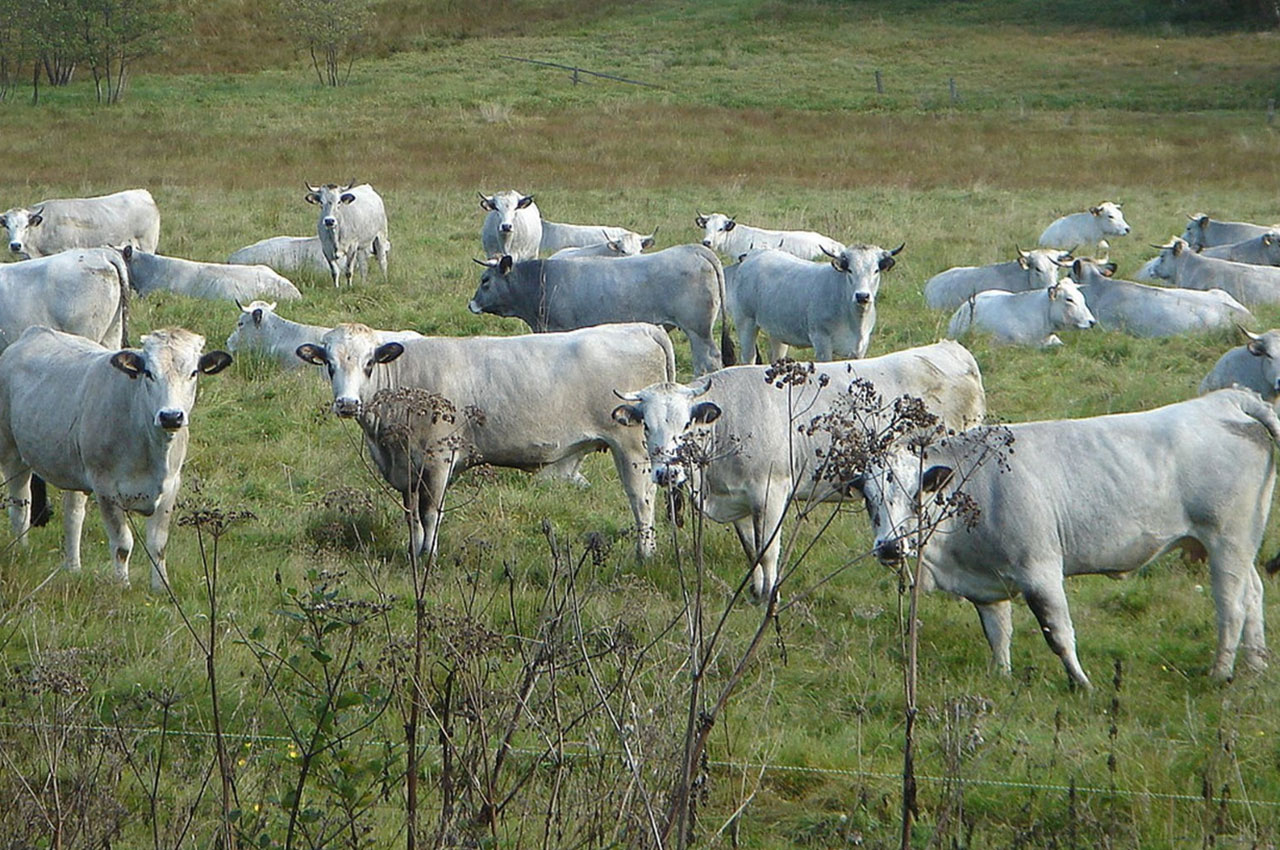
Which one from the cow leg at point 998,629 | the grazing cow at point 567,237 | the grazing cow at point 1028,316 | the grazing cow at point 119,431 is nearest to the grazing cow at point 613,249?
the grazing cow at point 567,237

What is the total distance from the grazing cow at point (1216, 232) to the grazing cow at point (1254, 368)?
1075cm

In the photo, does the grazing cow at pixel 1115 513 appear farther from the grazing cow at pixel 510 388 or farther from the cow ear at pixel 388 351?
→ the cow ear at pixel 388 351

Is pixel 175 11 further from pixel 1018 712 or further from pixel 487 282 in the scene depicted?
pixel 1018 712

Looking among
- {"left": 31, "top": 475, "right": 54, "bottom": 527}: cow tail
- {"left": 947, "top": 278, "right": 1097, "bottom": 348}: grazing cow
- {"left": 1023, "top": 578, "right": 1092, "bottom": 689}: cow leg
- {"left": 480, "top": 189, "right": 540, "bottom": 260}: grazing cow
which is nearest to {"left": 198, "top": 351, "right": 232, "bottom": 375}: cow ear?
{"left": 31, "top": 475, "right": 54, "bottom": 527}: cow tail

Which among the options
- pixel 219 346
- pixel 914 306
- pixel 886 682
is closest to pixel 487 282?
pixel 219 346

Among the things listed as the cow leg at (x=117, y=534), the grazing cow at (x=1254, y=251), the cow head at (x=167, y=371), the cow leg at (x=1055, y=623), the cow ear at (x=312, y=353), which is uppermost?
the cow head at (x=167, y=371)

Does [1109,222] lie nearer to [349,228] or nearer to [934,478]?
[349,228]

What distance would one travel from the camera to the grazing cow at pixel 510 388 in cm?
919

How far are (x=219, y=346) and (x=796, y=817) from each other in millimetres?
10563

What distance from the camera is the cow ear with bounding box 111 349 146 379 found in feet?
26.1

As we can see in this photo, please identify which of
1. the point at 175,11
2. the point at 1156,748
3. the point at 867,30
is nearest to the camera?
the point at 1156,748

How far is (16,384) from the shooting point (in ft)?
28.7

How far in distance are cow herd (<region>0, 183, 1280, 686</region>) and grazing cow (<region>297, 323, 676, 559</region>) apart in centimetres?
2

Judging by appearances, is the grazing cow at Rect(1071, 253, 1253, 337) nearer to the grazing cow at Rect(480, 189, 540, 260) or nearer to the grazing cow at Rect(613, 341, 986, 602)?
the grazing cow at Rect(613, 341, 986, 602)
